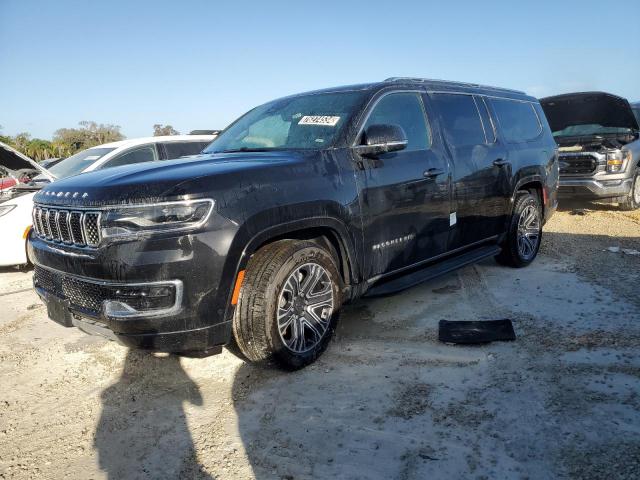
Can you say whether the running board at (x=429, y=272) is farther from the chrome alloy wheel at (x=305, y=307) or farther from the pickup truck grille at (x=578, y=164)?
the pickup truck grille at (x=578, y=164)

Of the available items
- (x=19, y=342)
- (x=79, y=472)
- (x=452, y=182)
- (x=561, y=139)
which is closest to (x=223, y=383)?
(x=79, y=472)

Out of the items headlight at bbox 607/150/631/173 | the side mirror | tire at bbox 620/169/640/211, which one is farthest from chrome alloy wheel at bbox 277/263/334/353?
tire at bbox 620/169/640/211

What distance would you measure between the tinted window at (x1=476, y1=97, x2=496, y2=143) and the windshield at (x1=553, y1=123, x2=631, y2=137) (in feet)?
17.9

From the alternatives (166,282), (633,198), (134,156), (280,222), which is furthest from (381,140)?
(633,198)

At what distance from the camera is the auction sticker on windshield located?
12.0 feet

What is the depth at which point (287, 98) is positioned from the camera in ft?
14.5

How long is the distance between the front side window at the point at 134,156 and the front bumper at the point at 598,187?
7.17 m

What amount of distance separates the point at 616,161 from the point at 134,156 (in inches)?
313

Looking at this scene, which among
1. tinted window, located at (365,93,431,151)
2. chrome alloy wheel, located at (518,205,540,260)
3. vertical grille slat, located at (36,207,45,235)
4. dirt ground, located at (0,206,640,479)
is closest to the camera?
dirt ground, located at (0,206,640,479)

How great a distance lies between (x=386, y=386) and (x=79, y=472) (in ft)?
5.72

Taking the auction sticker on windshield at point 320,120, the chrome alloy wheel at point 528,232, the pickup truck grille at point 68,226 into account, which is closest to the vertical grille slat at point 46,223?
the pickup truck grille at point 68,226

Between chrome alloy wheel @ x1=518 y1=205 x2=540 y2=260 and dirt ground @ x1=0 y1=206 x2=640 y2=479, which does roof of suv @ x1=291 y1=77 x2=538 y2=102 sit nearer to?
chrome alloy wheel @ x1=518 y1=205 x2=540 y2=260

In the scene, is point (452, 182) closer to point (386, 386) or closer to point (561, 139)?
point (386, 386)

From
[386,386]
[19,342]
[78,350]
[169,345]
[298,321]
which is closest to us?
[169,345]
